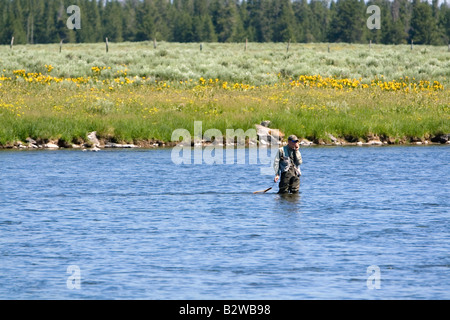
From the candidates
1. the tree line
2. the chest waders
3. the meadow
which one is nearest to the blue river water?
the chest waders

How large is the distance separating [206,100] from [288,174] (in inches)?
655

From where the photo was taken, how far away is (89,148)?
29516mm

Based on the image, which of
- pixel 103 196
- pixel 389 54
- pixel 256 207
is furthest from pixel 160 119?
pixel 389 54

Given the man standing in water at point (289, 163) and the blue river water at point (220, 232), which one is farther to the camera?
the man standing in water at point (289, 163)

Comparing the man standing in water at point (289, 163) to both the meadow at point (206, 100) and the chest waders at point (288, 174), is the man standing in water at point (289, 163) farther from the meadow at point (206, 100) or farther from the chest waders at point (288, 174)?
the meadow at point (206, 100)

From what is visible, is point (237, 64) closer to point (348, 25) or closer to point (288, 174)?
point (288, 174)

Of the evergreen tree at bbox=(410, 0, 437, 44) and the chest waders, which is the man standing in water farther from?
the evergreen tree at bbox=(410, 0, 437, 44)

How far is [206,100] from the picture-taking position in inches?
1361

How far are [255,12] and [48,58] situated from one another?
281 feet

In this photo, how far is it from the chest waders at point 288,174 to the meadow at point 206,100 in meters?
12.1

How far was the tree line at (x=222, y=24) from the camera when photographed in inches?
4311

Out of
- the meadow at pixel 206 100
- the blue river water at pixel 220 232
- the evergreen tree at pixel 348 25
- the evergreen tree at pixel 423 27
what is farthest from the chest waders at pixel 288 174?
the evergreen tree at pixel 348 25

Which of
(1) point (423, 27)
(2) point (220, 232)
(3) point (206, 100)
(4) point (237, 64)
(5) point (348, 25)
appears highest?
(5) point (348, 25)

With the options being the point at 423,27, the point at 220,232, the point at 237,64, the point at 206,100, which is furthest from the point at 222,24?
the point at 220,232
